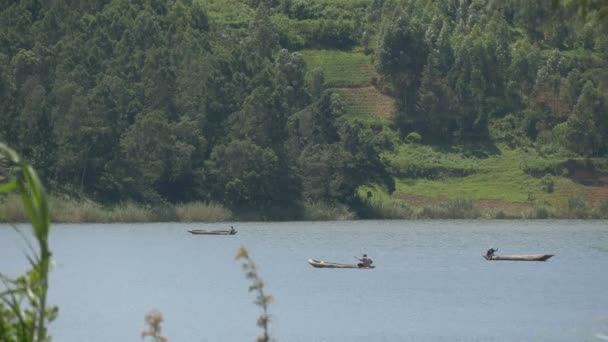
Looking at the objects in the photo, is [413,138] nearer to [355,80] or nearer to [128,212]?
[355,80]

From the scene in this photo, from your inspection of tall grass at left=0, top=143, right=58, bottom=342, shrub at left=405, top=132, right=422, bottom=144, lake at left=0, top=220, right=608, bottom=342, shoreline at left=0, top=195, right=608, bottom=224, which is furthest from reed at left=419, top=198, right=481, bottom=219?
tall grass at left=0, top=143, right=58, bottom=342

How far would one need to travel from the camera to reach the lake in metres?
36.6

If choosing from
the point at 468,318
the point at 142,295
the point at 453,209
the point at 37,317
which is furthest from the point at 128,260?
the point at 37,317

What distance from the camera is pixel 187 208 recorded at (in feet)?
291

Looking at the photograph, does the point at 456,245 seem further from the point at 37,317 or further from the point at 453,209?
the point at 37,317

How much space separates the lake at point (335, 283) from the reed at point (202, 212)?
220 centimetres

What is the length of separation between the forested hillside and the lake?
228 inches

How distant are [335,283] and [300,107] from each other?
2060 inches

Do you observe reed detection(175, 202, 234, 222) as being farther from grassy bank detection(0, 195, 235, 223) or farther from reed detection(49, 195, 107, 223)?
reed detection(49, 195, 107, 223)

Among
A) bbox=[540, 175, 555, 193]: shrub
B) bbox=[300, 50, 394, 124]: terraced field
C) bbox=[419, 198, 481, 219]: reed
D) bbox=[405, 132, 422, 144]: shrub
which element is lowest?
bbox=[419, 198, 481, 219]: reed

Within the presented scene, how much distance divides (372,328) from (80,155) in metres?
55.3

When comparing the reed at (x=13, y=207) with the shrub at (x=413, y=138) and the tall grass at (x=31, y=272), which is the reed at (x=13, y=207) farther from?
the tall grass at (x=31, y=272)

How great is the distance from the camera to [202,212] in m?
89.1

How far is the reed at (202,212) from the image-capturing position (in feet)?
290
